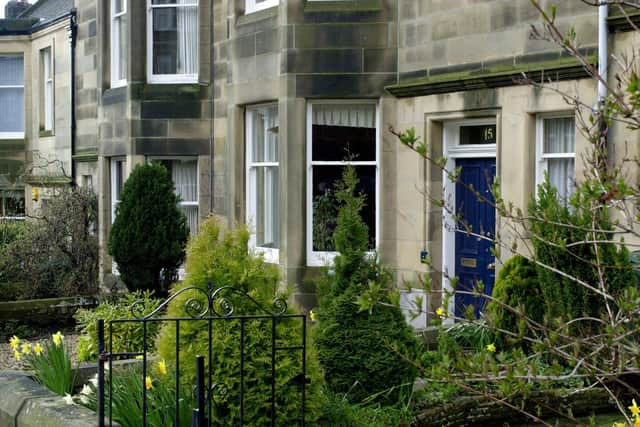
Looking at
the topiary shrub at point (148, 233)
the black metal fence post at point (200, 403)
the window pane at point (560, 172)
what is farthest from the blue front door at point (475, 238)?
the black metal fence post at point (200, 403)

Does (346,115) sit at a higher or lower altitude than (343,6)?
lower

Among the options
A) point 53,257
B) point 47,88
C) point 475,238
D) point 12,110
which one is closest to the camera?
point 475,238

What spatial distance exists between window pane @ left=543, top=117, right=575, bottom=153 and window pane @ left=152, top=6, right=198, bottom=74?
7.26m

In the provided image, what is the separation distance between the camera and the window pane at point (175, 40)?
53.8 ft

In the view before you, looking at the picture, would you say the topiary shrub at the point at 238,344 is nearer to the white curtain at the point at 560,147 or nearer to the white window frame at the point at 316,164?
the white curtain at the point at 560,147

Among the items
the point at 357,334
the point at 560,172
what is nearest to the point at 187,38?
the point at 560,172

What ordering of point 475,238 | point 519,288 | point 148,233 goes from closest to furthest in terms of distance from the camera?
point 519,288
point 475,238
point 148,233

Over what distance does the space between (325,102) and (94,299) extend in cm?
488

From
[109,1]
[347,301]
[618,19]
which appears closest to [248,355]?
[347,301]

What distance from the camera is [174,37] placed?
16.5 m

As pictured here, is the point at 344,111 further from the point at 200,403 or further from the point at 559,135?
the point at 200,403

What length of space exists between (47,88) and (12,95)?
1.57 meters

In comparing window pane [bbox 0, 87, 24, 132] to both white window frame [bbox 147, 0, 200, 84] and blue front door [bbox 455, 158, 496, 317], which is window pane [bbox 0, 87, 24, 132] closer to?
white window frame [bbox 147, 0, 200, 84]

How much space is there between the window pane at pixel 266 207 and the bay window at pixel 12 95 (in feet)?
36.0
